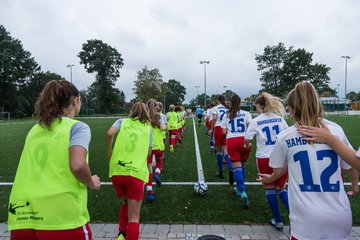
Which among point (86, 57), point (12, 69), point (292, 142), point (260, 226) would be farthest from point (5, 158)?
point (86, 57)

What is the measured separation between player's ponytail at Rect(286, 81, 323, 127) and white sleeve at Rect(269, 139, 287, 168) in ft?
0.76

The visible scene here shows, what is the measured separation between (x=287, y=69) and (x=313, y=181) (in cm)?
7922

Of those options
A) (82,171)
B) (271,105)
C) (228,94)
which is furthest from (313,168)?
(228,94)

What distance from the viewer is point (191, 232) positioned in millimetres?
4477

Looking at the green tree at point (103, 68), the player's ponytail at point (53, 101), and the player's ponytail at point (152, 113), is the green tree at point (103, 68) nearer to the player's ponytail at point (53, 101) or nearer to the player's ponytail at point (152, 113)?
the player's ponytail at point (152, 113)

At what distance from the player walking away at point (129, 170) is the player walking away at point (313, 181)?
1871mm

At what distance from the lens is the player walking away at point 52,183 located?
2.18 metres

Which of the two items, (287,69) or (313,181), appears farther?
(287,69)

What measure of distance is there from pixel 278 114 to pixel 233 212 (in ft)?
6.10

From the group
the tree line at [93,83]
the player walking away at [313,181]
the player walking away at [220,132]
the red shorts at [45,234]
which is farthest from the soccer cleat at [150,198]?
the tree line at [93,83]

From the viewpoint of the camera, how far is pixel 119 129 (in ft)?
13.3

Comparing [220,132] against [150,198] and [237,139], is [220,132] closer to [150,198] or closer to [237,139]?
[237,139]

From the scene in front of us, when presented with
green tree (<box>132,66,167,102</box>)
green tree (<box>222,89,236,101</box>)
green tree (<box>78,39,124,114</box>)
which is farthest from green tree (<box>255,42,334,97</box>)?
green tree (<box>78,39,124,114</box>)

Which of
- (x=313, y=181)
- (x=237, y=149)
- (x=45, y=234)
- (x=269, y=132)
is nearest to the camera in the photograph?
(x=45, y=234)
